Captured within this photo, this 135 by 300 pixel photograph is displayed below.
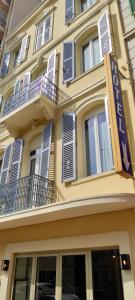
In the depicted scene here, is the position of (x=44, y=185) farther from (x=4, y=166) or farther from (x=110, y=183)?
(x=4, y=166)

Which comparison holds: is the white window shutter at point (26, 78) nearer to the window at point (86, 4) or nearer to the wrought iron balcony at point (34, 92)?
the wrought iron balcony at point (34, 92)

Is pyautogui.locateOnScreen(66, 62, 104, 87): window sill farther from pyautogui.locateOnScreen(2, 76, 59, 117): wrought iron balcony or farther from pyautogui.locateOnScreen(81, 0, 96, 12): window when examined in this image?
pyautogui.locateOnScreen(81, 0, 96, 12): window

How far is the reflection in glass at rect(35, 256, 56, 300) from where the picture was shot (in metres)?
5.64

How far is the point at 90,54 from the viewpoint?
834 cm

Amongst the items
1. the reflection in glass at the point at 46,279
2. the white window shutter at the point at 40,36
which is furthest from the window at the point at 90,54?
the reflection in glass at the point at 46,279

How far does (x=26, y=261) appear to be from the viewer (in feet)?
21.5

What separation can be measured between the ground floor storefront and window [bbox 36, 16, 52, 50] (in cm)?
785

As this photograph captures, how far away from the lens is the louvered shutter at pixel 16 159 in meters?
7.85

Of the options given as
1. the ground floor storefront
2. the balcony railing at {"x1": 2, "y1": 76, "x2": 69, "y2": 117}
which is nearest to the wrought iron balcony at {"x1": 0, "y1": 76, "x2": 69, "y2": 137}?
the balcony railing at {"x1": 2, "y1": 76, "x2": 69, "y2": 117}

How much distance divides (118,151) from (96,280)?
2.58 meters

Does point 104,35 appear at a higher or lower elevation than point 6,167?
higher

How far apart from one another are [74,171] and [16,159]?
8.68 feet

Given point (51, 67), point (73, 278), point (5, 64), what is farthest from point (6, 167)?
point (5, 64)

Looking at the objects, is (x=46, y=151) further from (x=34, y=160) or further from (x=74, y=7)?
(x=74, y=7)
